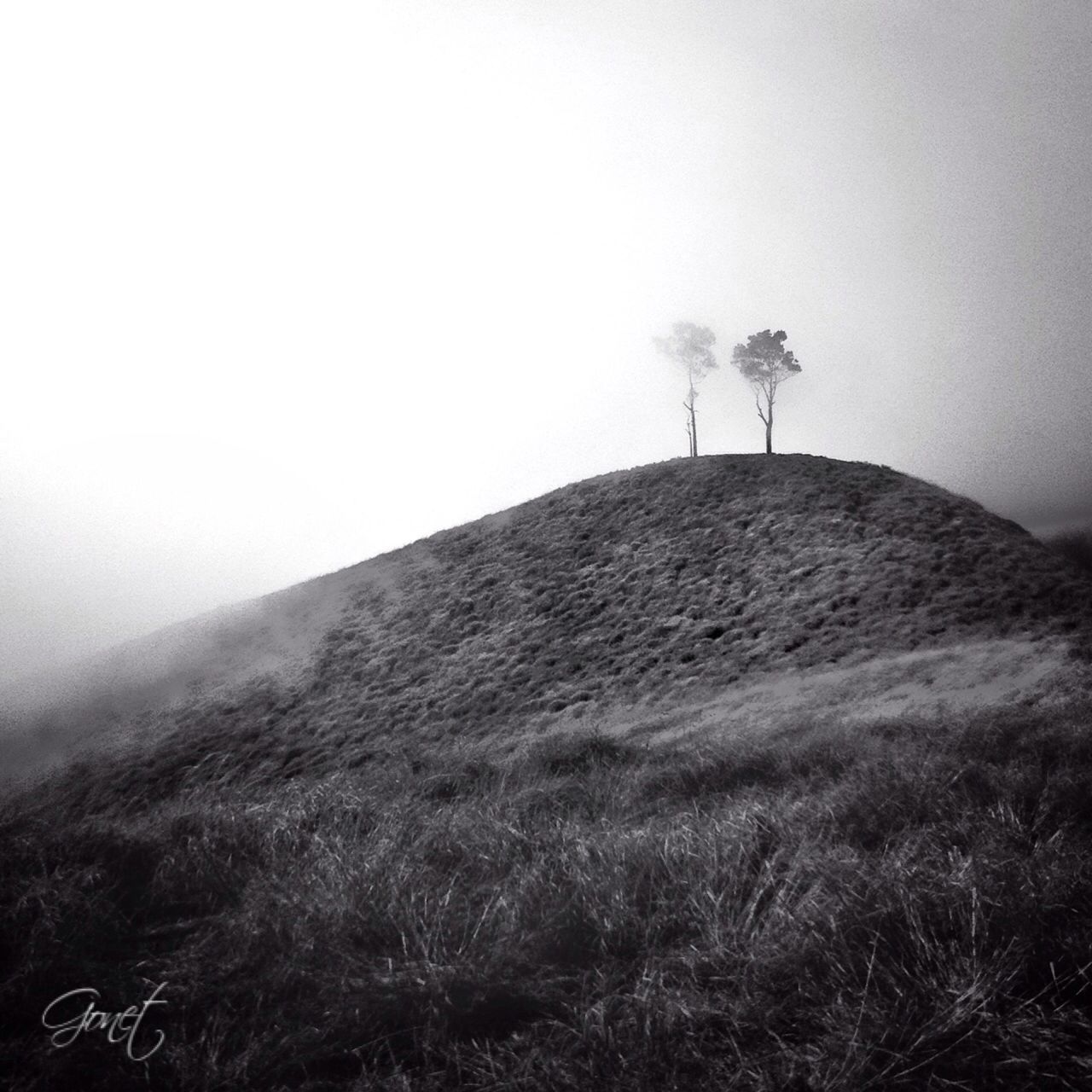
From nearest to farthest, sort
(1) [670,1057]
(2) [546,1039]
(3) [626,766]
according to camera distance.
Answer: (1) [670,1057] → (2) [546,1039] → (3) [626,766]

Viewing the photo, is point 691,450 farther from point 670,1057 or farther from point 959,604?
point 670,1057

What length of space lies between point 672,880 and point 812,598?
20.8 m

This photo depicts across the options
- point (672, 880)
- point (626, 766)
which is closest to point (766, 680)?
A: point (626, 766)

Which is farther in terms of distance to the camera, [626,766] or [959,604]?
[959,604]

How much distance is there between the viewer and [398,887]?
4340mm

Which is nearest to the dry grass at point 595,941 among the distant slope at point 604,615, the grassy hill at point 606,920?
the grassy hill at point 606,920

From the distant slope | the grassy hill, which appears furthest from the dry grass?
Result: the distant slope

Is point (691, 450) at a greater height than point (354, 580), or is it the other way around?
point (691, 450)

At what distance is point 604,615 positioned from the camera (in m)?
26.1
